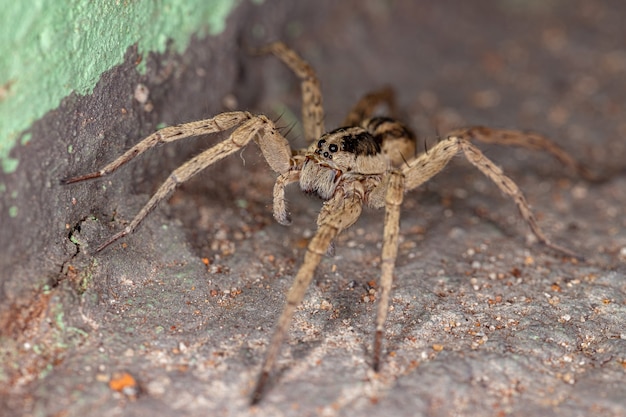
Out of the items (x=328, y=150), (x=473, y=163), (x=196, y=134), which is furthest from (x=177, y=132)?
(x=473, y=163)

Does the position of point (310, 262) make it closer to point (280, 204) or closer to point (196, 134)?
point (280, 204)

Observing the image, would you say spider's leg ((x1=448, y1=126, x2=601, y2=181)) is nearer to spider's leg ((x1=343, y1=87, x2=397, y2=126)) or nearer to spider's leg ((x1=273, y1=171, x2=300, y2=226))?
spider's leg ((x1=343, y1=87, x2=397, y2=126))

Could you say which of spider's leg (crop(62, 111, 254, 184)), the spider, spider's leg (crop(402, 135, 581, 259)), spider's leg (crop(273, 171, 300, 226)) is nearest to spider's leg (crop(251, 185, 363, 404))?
the spider

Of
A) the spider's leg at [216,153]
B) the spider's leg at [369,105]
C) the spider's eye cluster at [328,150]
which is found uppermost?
the spider's leg at [216,153]

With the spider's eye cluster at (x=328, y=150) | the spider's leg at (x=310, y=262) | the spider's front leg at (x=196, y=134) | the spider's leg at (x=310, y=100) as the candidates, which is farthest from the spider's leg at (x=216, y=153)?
the spider's leg at (x=310, y=100)

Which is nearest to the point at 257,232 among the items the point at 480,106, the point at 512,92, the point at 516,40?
the point at 480,106

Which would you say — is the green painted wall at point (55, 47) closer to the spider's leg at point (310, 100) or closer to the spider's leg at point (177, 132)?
the spider's leg at point (177, 132)

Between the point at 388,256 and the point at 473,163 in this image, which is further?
the point at 473,163
